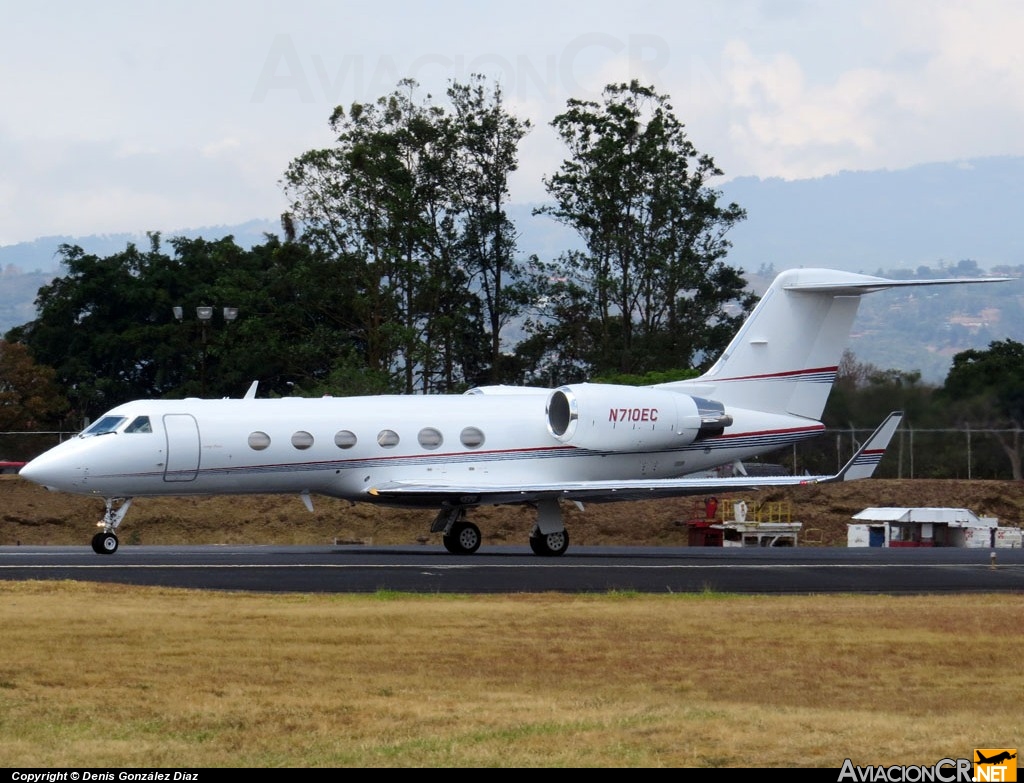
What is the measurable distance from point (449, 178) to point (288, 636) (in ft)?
170

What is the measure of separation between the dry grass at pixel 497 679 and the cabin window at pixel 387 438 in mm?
10376

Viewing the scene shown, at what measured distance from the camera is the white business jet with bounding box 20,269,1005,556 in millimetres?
28531

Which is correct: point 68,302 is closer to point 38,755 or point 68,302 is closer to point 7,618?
point 7,618

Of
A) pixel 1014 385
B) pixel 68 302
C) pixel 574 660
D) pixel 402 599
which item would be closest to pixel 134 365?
pixel 68 302

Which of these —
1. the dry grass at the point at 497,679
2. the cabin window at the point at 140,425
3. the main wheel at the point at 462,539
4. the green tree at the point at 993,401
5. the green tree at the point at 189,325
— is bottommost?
the dry grass at the point at 497,679

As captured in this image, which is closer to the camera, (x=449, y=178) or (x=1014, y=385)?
(x=1014, y=385)

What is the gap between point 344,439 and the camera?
2986cm

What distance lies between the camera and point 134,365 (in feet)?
226

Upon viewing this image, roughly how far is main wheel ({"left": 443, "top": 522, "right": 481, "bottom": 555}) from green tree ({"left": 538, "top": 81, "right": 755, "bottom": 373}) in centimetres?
3263

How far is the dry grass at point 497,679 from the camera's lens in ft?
32.7

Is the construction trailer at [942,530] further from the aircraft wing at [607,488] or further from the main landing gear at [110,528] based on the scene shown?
the main landing gear at [110,528]

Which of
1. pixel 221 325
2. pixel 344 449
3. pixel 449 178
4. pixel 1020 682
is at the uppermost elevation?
pixel 449 178

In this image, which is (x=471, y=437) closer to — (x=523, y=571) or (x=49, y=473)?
(x=523, y=571)

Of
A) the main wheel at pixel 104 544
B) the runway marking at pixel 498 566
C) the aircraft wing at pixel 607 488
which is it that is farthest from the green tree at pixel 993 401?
the main wheel at pixel 104 544
